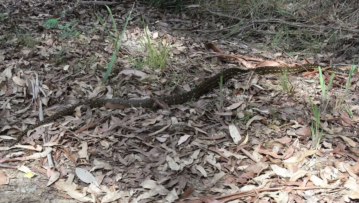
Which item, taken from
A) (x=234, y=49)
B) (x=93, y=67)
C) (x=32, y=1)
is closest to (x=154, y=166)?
(x=93, y=67)

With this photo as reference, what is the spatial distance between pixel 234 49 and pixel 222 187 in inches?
130

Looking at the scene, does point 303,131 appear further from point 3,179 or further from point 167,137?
point 3,179

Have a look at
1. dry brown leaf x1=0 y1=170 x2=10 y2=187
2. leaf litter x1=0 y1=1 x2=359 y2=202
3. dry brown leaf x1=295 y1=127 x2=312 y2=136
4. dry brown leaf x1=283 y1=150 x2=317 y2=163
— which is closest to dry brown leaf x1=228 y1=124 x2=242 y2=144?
leaf litter x1=0 y1=1 x2=359 y2=202

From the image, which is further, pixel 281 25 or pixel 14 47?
pixel 281 25

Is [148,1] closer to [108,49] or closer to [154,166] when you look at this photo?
[108,49]

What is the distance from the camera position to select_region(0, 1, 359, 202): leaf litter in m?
3.33

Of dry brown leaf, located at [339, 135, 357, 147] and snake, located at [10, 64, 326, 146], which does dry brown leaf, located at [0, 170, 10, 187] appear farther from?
dry brown leaf, located at [339, 135, 357, 147]

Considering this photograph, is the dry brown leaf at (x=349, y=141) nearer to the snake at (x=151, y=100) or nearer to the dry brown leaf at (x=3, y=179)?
the snake at (x=151, y=100)

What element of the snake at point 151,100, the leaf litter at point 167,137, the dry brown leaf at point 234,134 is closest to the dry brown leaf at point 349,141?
the leaf litter at point 167,137

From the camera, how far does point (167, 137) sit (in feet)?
13.0

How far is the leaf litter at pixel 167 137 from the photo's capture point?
131 inches

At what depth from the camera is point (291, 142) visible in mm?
3889

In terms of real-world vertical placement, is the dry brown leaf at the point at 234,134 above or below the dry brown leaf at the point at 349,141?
below

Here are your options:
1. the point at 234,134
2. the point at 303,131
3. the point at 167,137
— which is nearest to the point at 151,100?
the point at 167,137
